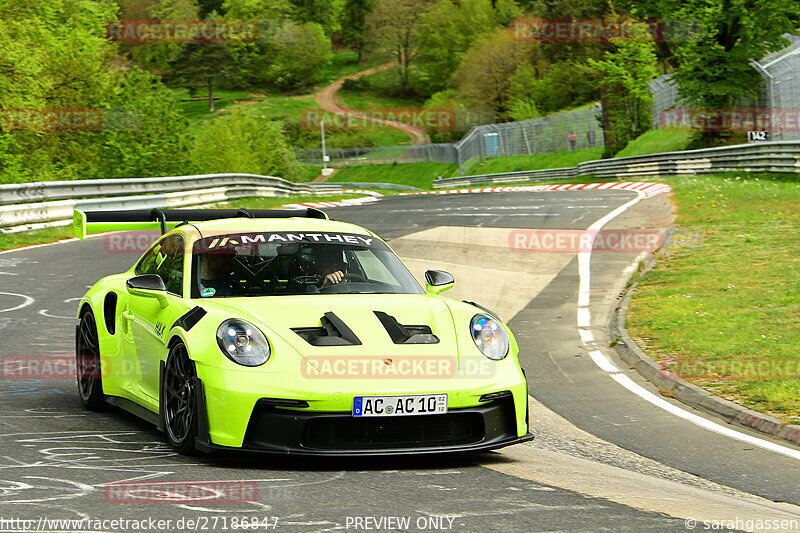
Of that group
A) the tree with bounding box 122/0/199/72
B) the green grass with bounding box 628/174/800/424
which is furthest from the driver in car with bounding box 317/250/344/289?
the tree with bounding box 122/0/199/72

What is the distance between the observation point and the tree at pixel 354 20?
184 metres

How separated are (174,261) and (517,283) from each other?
31.9 ft

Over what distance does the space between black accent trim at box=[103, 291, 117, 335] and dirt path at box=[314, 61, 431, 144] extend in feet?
387

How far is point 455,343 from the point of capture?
6145 mm

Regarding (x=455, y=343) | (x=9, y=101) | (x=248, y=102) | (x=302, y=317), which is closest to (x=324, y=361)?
(x=302, y=317)

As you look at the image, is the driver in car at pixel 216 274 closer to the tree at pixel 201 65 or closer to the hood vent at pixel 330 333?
the hood vent at pixel 330 333

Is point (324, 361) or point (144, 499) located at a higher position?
point (324, 361)

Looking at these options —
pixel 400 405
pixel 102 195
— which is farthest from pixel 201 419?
pixel 102 195

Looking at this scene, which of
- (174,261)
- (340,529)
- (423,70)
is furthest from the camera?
(423,70)

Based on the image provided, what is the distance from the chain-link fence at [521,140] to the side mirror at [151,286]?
205ft

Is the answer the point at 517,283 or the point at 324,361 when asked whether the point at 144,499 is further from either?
the point at 517,283

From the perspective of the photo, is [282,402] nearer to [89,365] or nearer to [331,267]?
[331,267]

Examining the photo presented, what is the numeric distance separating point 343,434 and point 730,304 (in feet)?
28.8

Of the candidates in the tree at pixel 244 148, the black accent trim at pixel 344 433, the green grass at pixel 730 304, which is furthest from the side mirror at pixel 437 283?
the tree at pixel 244 148
